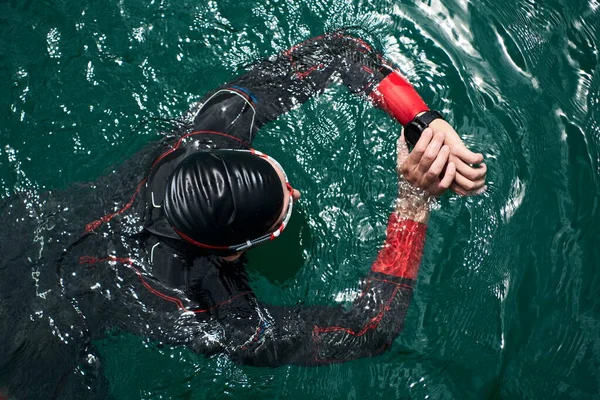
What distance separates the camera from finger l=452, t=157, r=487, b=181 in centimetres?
317

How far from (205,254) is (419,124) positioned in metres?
1.65

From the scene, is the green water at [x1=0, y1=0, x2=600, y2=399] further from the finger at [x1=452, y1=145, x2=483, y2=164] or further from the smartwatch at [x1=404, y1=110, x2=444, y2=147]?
the finger at [x1=452, y1=145, x2=483, y2=164]

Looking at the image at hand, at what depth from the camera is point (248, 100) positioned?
3.53 meters

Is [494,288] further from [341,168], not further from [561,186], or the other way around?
[341,168]

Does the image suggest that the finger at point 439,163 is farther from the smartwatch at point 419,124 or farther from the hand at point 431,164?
the smartwatch at point 419,124

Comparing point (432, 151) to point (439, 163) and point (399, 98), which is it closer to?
point (439, 163)

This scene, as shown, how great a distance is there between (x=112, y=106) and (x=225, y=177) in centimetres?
206

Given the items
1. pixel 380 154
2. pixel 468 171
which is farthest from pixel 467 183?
pixel 380 154

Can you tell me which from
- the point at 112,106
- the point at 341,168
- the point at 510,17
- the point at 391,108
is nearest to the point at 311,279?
the point at 341,168

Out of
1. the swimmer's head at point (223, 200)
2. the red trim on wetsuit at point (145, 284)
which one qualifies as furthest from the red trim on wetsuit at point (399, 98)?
the red trim on wetsuit at point (145, 284)

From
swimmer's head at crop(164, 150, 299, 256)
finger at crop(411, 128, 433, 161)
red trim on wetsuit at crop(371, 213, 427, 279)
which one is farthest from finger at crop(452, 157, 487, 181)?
swimmer's head at crop(164, 150, 299, 256)

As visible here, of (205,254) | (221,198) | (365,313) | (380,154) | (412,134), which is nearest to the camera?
(221,198)

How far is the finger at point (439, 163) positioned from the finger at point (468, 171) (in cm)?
11

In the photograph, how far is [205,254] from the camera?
9.72 feet
